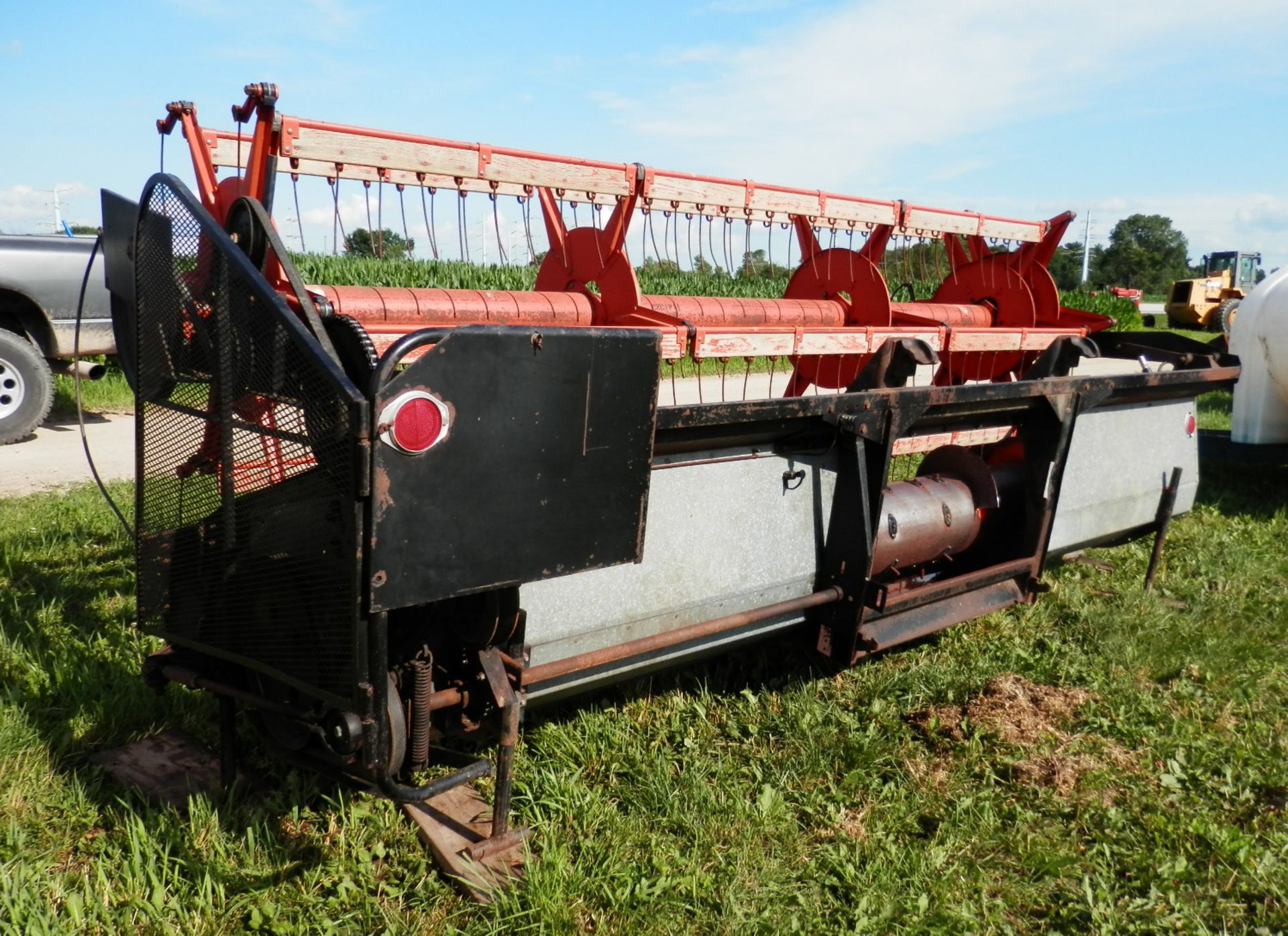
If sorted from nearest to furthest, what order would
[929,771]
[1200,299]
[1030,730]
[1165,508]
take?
1. [929,771]
2. [1030,730]
3. [1165,508]
4. [1200,299]

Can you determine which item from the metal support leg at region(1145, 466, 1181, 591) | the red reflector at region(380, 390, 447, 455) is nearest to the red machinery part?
the metal support leg at region(1145, 466, 1181, 591)

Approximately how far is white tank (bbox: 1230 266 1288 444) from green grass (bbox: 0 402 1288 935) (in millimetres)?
3430

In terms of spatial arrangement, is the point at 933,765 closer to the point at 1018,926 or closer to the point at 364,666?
the point at 1018,926

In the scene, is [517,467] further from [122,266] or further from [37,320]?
[37,320]

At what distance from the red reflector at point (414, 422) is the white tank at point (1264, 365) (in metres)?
6.45

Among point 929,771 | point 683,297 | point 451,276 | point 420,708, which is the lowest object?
point 929,771

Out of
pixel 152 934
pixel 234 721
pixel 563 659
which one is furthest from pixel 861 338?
pixel 152 934

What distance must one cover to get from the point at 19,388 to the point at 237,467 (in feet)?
22.6

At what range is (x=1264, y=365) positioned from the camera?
267 inches

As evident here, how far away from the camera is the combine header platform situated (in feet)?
6.35

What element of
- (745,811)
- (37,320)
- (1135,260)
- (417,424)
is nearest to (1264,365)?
(745,811)

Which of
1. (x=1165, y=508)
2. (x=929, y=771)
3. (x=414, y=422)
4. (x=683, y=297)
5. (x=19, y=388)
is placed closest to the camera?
(x=414, y=422)

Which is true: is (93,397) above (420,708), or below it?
below

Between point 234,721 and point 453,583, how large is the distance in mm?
1036
